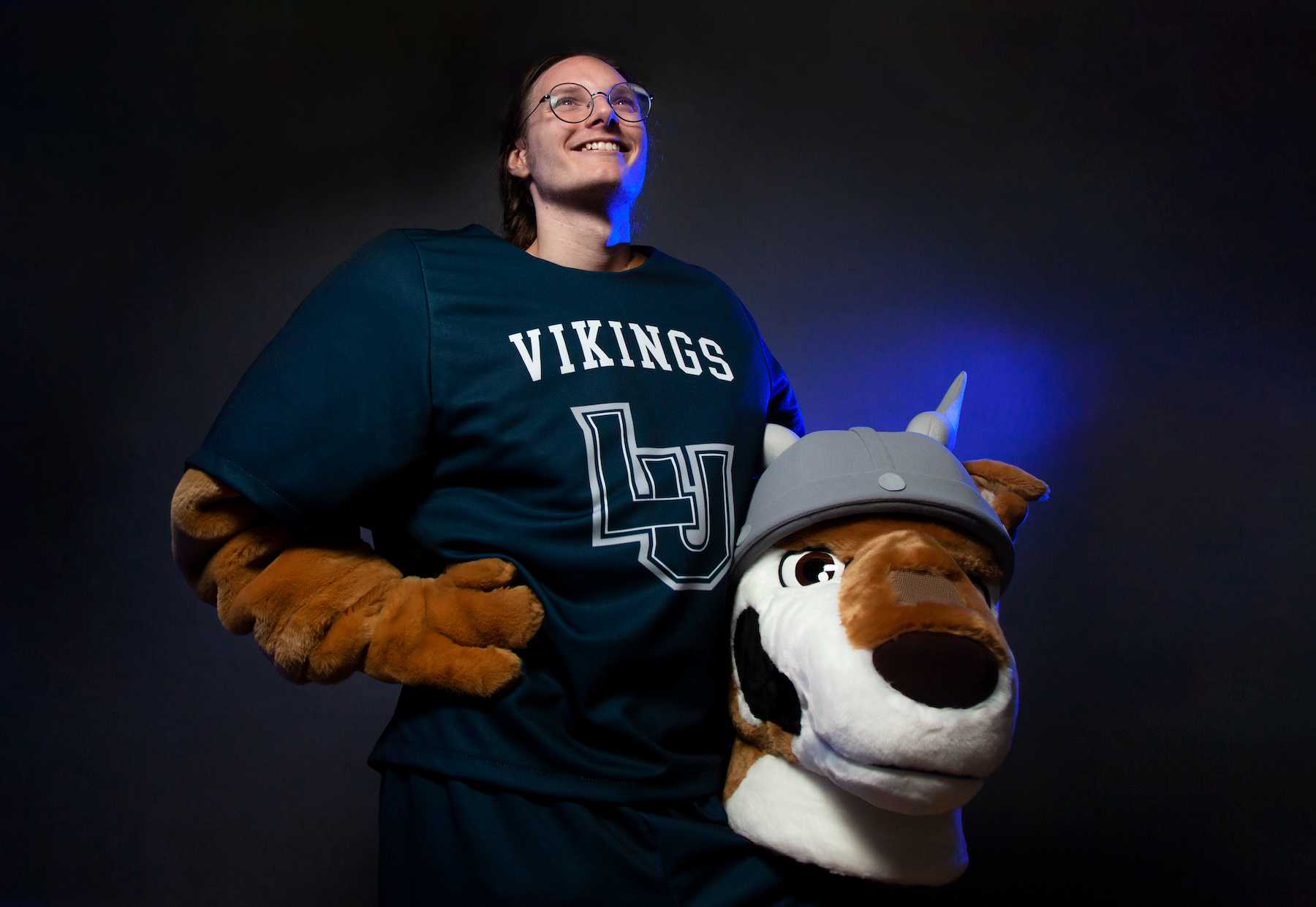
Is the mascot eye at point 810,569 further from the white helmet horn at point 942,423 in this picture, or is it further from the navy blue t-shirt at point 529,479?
the white helmet horn at point 942,423

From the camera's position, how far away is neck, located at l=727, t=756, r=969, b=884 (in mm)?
940

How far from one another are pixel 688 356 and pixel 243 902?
1.31m

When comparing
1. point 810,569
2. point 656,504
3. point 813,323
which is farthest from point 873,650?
point 813,323

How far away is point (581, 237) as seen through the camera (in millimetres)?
1238

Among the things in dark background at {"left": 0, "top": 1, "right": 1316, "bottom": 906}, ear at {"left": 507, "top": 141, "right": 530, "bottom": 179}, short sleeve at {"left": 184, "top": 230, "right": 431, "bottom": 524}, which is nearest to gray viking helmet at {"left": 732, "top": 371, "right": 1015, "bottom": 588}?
short sleeve at {"left": 184, "top": 230, "right": 431, "bottom": 524}

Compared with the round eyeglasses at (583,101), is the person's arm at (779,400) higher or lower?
lower

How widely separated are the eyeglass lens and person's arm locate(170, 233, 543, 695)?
1.35 feet

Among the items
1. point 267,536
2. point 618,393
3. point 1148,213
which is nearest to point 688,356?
point 618,393

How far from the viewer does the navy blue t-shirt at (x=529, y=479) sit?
0.98m

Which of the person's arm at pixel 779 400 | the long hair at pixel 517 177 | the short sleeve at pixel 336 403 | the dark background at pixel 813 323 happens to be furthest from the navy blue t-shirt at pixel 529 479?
the dark background at pixel 813 323

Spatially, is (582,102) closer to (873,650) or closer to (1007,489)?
(1007,489)

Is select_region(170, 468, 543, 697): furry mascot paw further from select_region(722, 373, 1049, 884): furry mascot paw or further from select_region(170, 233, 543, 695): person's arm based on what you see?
select_region(722, 373, 1049, 884): furry mascot paw

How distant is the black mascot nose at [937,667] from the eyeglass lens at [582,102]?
2.58 ft

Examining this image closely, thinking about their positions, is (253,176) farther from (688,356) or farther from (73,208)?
(688,356)
